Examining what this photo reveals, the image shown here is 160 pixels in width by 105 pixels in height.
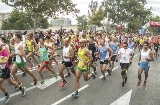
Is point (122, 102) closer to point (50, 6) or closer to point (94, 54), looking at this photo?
point (94, 54)

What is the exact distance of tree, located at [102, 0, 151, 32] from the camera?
75625 millimetres

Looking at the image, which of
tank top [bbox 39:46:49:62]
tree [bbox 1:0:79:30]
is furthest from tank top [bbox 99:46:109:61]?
tree [bbox 1:0:79:30]

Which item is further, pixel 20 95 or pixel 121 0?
pixel 121 0

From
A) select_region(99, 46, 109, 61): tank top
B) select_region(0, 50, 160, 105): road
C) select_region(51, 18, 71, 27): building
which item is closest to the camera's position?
select_region(0, 50, 160, 105): road

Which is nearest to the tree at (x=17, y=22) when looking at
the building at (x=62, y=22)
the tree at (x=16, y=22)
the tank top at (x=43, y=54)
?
the tree at (x=16, y=22)

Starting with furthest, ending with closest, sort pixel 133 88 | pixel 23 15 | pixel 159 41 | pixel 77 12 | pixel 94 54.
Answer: pixel 23 15 → pixel 77 12 → pixel 159 41 → pixel 94 54 → pixel 133 88

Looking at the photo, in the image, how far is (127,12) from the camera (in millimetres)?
76938

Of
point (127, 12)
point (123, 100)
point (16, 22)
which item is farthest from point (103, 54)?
point (127, 12)

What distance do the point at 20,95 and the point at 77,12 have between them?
2450cm

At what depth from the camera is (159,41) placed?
20.4 metres

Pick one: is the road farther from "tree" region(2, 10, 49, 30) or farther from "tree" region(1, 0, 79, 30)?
"tree" region(2, 10, 49, 30)

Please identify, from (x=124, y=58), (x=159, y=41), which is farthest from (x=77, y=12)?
(x=124, y=58)

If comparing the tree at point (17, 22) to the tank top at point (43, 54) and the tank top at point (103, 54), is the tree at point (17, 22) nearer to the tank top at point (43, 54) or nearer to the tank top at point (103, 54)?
the tank top at point (103, 54)

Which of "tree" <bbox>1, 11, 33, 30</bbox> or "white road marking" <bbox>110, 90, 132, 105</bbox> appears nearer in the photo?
"white road marking" <bbox>110, 90, 132, 105</bbox>
